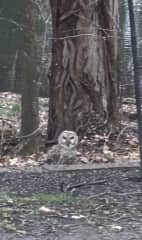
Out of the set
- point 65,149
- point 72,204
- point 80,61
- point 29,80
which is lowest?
point 72,204

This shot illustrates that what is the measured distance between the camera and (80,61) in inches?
355

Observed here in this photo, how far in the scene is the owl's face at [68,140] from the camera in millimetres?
8359

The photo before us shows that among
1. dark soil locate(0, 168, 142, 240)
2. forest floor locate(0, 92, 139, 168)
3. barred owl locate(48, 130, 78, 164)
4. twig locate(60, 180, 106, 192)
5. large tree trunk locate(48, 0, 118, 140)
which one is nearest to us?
dark soil locate(0, 168, 142, 240)

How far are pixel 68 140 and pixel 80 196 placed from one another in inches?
93.8

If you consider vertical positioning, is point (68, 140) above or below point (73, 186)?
above

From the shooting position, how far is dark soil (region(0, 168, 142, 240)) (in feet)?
16.2

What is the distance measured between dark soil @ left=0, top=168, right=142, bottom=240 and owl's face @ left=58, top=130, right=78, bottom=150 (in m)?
1.11

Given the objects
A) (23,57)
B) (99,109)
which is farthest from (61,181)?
(23,57)

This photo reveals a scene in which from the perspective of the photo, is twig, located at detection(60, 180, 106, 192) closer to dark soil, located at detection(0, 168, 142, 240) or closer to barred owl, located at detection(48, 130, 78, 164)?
dark soil, located at detection(0, 168, 142, 240)

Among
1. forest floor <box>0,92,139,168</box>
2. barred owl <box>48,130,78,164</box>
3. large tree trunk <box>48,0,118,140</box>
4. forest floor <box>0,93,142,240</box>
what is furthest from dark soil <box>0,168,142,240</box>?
large tree trunk <box>48,0,118,140</box>

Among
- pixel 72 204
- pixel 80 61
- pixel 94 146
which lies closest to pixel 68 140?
pixel 94 146

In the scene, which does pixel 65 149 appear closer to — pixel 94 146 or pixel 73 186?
pixel 94 146

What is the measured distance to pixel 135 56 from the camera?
5.89 meters

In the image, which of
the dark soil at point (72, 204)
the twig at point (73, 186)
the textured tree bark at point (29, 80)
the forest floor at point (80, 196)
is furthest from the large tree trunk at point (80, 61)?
the twig at point (73, 186)
